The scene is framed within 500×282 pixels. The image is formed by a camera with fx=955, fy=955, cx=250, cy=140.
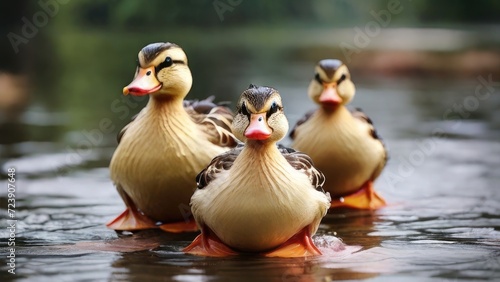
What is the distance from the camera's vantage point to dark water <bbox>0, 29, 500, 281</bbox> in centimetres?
609

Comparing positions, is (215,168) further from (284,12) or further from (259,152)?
(284,12)

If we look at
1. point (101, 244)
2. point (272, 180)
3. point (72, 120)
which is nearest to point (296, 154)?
point (272, 180)

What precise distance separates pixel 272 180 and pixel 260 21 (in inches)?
1782

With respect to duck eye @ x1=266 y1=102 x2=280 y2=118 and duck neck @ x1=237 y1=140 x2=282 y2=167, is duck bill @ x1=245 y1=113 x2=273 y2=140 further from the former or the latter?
duck neck @ x1=237 y1=140 x2=282 y2=167

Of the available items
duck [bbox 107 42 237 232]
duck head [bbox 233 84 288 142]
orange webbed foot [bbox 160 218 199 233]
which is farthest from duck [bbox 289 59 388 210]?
duck head [bbox 233 84 288 142]

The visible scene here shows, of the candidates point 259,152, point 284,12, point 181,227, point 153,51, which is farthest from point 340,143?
point 284,12

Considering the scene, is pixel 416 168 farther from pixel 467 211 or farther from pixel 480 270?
pixel 480 270

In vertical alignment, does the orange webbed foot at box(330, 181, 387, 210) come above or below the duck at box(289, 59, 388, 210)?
below

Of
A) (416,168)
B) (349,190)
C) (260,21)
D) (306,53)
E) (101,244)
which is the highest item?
(260,21)

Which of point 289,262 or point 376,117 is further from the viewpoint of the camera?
point 376,117

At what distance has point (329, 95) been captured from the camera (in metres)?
8.52

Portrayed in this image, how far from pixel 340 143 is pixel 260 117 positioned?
237 centimetres

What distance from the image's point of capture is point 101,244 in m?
7.02

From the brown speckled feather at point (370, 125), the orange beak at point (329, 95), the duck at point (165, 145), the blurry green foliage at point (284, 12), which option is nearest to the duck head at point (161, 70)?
the duck at point (165, 145)
